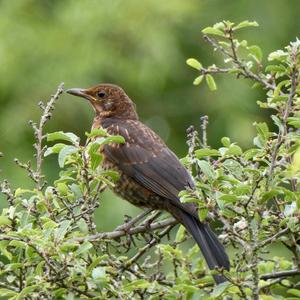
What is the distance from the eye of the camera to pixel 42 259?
3592 mm

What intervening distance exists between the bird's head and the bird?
0.04 feet

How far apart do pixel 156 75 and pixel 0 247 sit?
652 centimetres

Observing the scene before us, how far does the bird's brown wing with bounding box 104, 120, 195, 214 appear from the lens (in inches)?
183

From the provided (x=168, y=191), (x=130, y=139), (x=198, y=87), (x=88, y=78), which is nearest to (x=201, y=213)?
(x=168, y=191)

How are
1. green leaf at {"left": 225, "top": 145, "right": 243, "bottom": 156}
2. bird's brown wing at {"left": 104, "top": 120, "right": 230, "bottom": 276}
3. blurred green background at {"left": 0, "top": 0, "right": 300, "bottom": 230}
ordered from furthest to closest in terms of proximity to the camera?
1. blurred green background at {"left": 0, "top": 0, "right": 300, "bottom": 230}
2. bird's brown wing at {"left": 104, "top": 120, "right": 230, "bottom": 276}
3. green leaf at {"left": 225, "top": 145, "right": 243, "bottom": 156}

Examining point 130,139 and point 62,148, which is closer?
point 62,148

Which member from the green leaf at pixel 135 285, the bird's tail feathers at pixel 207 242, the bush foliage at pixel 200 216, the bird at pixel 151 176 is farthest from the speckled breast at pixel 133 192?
the green leaf at pixel 135 285

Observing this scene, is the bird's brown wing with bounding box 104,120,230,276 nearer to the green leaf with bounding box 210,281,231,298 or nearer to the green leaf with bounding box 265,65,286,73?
the green leaf with bounding box 210,281,231,298

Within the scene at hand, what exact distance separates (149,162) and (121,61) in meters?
5.16

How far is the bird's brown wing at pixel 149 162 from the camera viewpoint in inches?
183

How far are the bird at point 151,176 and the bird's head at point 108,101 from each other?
0.01m

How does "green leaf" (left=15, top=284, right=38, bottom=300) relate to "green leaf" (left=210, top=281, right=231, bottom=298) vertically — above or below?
above

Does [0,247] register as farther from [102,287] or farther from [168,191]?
[168,191]

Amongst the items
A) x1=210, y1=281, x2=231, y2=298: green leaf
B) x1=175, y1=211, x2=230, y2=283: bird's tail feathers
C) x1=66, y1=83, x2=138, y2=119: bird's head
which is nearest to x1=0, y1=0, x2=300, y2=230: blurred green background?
x1=66, y1=83, x2=138, y2=119: bird's head
